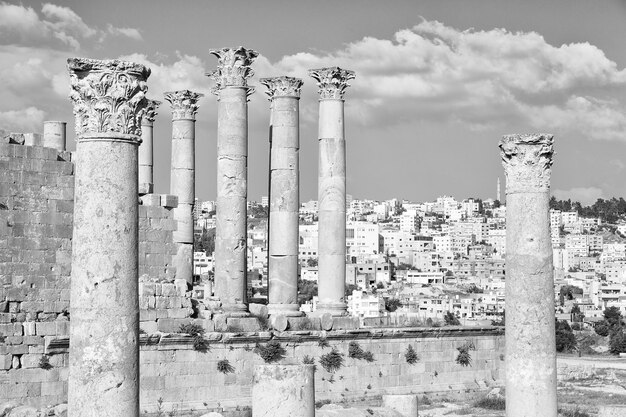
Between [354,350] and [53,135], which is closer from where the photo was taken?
[354,350]

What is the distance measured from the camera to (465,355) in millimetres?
35094

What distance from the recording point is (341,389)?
105ft

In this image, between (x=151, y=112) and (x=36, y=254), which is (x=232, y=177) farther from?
(x=151, y=112)

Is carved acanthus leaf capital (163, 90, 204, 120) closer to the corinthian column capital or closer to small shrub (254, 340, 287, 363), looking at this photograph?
the corinthian column capital

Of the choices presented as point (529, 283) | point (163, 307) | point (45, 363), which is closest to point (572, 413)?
point (163, 307)

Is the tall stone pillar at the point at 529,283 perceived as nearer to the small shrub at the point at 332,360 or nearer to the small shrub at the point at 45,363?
the small shrub at the point at 45,363

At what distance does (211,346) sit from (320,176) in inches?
286

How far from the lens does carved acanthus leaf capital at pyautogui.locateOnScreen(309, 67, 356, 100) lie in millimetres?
34938

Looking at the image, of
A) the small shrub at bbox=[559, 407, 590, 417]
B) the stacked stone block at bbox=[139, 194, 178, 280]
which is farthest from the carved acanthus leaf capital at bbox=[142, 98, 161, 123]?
the small shrub at bbox=[559, 407, 590, 417]

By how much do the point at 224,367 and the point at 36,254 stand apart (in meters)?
5.13

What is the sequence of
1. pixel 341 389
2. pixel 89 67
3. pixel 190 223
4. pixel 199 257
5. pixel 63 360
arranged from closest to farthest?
1. pixel 89 67
2. pixel 63 360
3. pixel 341 389
4. pixel 190 223
5. pixel 199 257

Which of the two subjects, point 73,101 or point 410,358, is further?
point 410,358

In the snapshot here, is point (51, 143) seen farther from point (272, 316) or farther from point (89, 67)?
point (89, 67)

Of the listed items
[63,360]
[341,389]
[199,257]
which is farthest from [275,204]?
[199,257]
